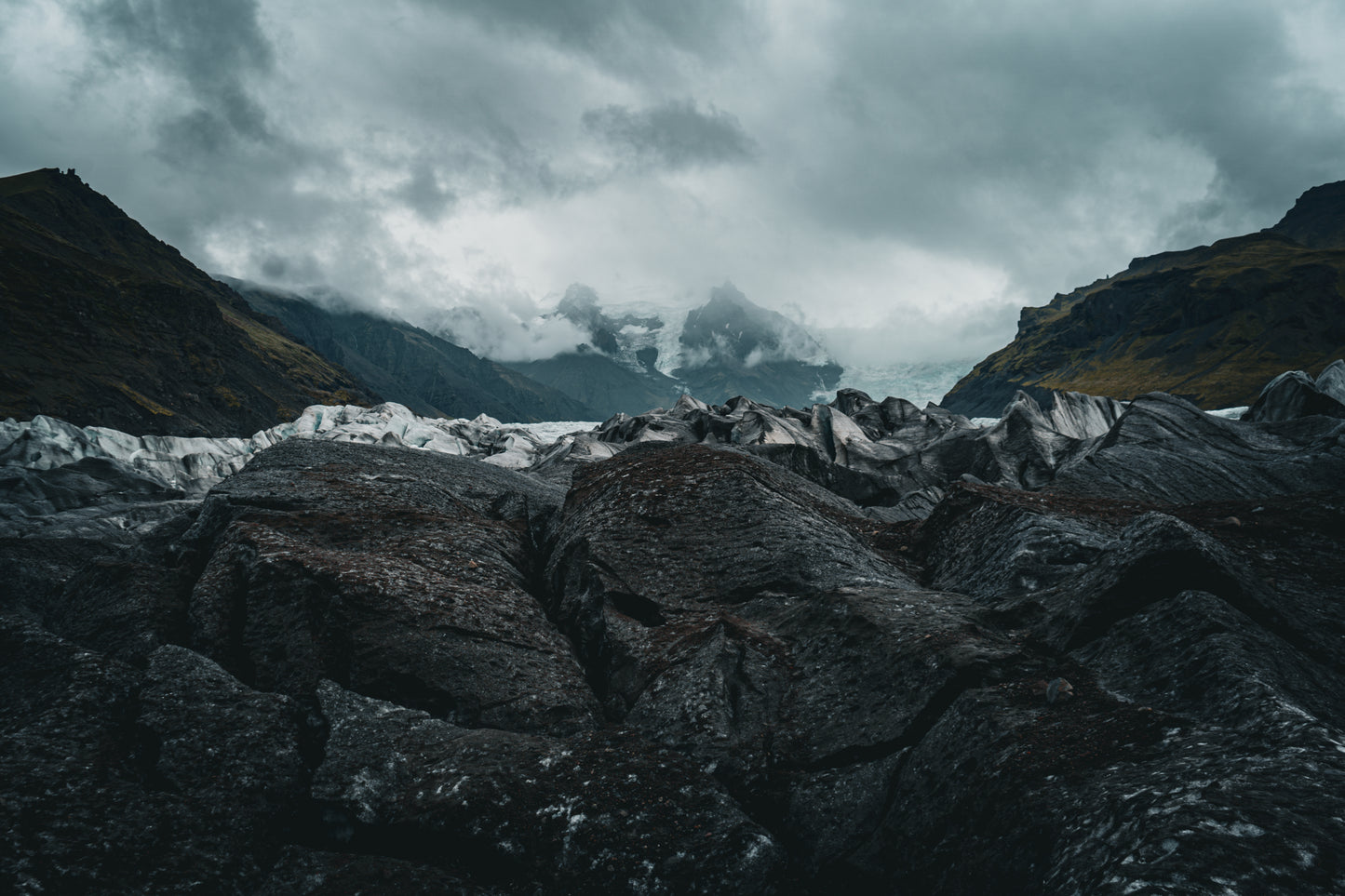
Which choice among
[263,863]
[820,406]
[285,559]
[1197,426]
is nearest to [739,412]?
[820,406]

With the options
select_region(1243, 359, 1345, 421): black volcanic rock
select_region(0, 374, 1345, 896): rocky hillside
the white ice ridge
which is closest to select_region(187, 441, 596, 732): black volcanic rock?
select_region(0, 374, 1345, 896): rocky hillside

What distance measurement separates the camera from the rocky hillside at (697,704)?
6.60 meters

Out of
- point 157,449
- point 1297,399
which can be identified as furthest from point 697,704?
point 157,449

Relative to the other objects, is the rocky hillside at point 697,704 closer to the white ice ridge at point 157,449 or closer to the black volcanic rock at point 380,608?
the black volcanic rock at point 380,608

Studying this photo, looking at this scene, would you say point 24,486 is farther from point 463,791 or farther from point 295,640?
point 463,791

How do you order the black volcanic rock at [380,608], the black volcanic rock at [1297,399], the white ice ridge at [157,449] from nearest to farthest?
the black volcanic rock at [380,608], the black volcanic rock at [1297,399], the white ice ridge at [157,449]

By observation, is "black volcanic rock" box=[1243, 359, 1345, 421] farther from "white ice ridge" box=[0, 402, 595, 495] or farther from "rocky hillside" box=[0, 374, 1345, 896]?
"white ice ridge" box=[0, 402, 595, 495]

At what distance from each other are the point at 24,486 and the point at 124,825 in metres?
65.9

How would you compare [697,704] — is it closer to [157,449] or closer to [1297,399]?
[1297,399]

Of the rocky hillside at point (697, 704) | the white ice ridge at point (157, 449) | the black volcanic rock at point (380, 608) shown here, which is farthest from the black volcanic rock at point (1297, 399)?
the white ice ridge at point (157, 449)

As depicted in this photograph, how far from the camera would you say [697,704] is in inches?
414

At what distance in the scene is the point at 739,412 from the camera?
69688 mm

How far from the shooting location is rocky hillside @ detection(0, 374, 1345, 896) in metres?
6.60

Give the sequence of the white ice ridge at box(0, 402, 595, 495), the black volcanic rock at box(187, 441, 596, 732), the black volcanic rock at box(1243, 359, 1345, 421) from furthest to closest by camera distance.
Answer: the white ice ridge at box(0, 402, 595, 495), the black volcanic rock at box(1243, 359, 1345, 421), the black volcanic rock at box(187, 441, 596, 732)
